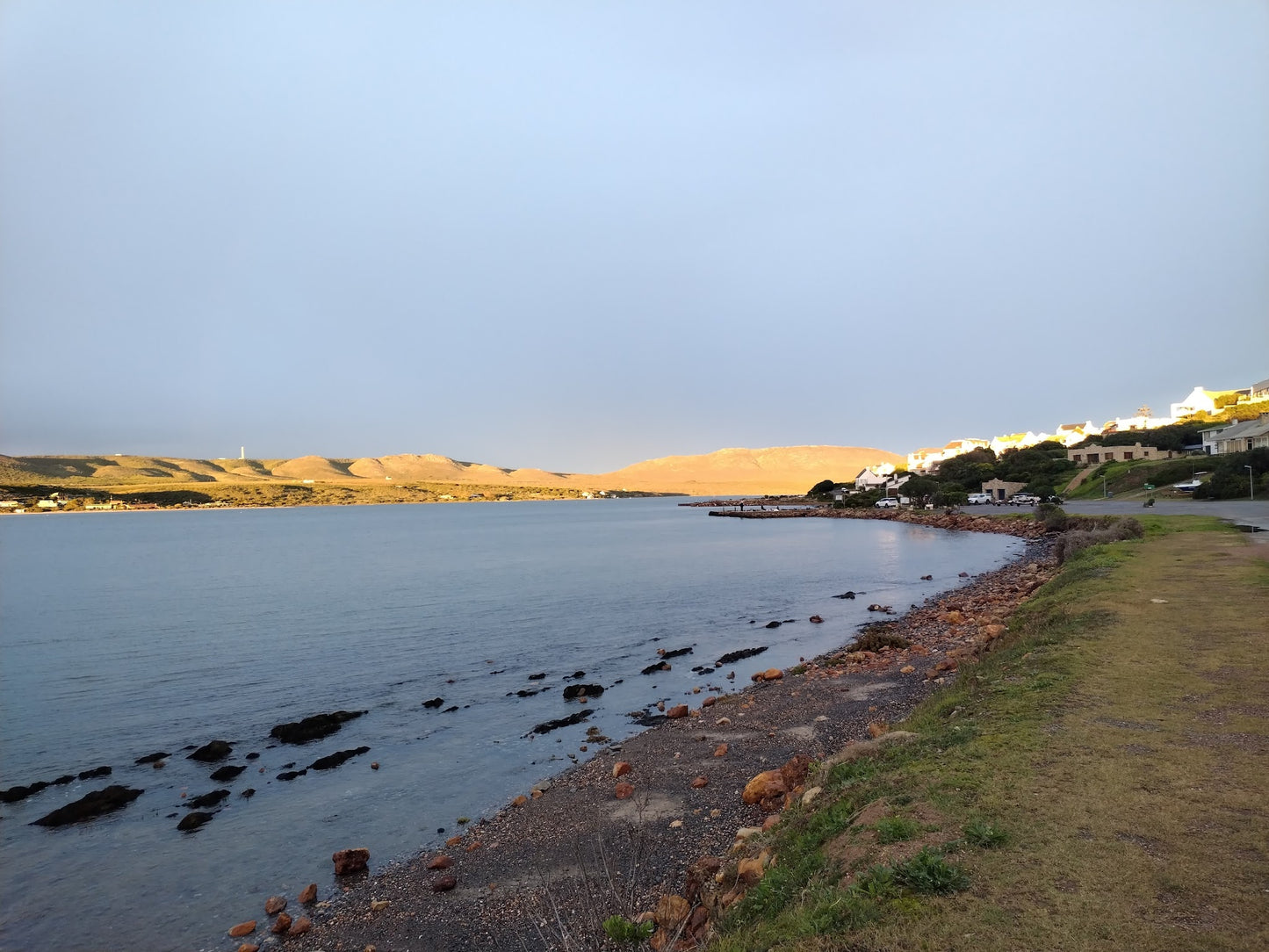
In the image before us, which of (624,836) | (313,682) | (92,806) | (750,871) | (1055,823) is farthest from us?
(313,682)

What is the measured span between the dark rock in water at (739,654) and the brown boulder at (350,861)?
13.0 m

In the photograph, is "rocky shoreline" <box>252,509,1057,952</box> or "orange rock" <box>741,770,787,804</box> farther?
"orange rock" <box>741,770,787,804</box>

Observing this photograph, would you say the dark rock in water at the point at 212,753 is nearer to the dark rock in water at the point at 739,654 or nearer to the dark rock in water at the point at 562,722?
the dark rock in water at the point at 562,722

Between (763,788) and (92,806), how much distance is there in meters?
12.1

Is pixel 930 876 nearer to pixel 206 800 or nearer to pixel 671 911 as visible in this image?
pixel 671 911

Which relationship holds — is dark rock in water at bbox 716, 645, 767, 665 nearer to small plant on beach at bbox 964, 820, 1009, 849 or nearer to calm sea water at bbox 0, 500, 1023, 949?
calm sea water at bbox 0, 500, 1023, 949

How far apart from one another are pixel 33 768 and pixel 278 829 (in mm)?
7531

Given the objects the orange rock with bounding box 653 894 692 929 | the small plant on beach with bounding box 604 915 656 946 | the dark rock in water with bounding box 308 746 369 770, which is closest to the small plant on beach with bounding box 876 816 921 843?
the orange rock with bounding box 653 894 692 929

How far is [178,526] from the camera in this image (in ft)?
386

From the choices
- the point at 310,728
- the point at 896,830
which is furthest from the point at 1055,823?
the point at 310,728

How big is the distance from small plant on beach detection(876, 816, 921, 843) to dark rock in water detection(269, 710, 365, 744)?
14.0m

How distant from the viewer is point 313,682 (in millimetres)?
20203

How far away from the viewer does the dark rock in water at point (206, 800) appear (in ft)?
39.9

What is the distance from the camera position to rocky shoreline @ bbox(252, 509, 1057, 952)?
A: 760cm
